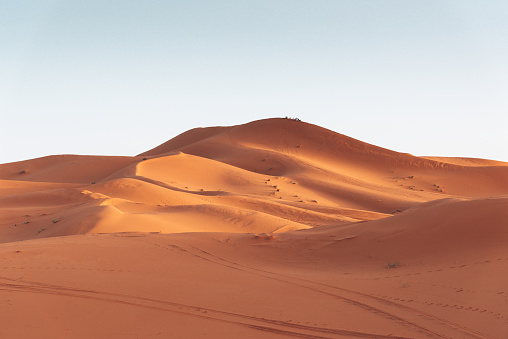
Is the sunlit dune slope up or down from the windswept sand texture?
up

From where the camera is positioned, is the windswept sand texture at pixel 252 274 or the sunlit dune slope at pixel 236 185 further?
the sunlit dune slope at pixel 236 185

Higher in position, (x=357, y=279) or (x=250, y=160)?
(x=250, y=160)

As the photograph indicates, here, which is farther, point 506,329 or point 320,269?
point 320,269

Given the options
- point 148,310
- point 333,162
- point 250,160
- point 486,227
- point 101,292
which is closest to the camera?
point 148,310

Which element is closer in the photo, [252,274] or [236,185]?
[252,274]

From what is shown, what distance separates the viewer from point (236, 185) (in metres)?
31.1

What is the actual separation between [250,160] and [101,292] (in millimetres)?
31550

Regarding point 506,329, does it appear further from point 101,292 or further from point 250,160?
point 250,160

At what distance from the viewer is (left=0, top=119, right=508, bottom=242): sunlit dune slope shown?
1814 centimetres

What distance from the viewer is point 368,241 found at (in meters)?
11.0

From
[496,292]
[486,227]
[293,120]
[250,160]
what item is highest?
[293,120]

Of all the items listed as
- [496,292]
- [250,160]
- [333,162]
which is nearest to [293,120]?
[333,162]

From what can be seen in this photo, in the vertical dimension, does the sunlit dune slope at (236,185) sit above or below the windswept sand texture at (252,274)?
above

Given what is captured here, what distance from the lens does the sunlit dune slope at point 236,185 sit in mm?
18141
